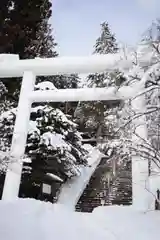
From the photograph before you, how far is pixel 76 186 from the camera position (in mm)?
5945

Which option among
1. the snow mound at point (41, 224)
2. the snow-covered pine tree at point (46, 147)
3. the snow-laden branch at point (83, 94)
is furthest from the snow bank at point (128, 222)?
the snow-laden branch at point (83, 94)

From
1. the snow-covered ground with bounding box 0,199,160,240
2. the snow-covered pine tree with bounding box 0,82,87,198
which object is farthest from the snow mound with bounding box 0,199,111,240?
the snow-covered pine tree with bounding box 0,82,87,198

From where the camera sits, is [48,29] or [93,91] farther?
[48,29]

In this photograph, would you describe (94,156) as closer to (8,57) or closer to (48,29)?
(8,57)

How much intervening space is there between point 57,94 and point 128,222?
2.32m

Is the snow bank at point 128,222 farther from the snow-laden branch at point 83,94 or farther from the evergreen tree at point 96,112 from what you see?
the evergreen tree at point 96,112

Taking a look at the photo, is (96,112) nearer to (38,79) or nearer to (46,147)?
(38,79)

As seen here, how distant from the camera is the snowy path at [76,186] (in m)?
5.70

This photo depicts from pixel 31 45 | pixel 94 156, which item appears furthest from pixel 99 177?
pixel 31 45

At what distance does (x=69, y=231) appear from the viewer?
3.12m

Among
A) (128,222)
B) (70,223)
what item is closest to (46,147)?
(70,223)

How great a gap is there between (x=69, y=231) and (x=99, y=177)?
3125mm

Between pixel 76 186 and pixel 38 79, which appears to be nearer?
pixel 76 186

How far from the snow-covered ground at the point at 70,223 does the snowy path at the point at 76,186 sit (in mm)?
1699
